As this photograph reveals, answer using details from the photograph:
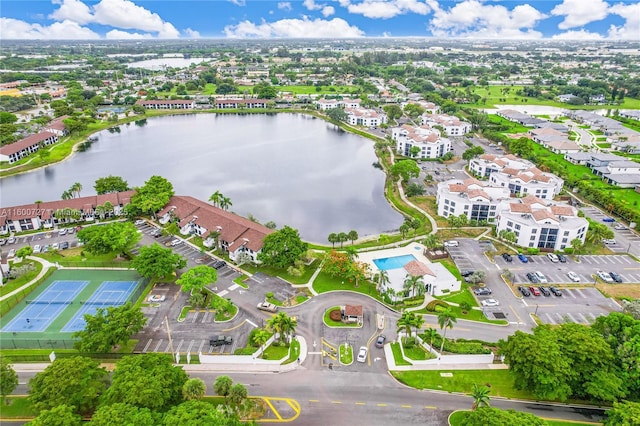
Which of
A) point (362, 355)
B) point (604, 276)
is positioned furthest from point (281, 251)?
point (604, 276)

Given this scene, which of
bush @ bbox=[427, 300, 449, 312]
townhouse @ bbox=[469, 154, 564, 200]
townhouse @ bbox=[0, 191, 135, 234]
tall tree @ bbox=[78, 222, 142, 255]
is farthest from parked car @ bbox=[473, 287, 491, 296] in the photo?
townhouse @ bbox=[0, 191, 135, 234]

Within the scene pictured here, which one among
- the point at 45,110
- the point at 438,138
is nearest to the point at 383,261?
the point at 438,138

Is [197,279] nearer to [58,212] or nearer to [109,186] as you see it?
[58,212]

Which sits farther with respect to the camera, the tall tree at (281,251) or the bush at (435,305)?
the tall tree at (281,251)

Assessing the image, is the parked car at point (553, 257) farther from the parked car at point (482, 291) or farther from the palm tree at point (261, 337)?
the palm tree at point (261, 337)

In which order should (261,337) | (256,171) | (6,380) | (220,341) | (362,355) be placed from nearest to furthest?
(6,380) < (261,337) < (362,355) < (220,341) < (256,171)

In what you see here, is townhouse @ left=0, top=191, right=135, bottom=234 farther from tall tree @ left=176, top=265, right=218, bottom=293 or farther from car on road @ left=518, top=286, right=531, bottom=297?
car on road @ left=518, top=286, right=531, bottom=297

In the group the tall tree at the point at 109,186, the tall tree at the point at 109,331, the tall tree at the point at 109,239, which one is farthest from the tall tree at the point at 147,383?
the tall tree at the point at 109,186
